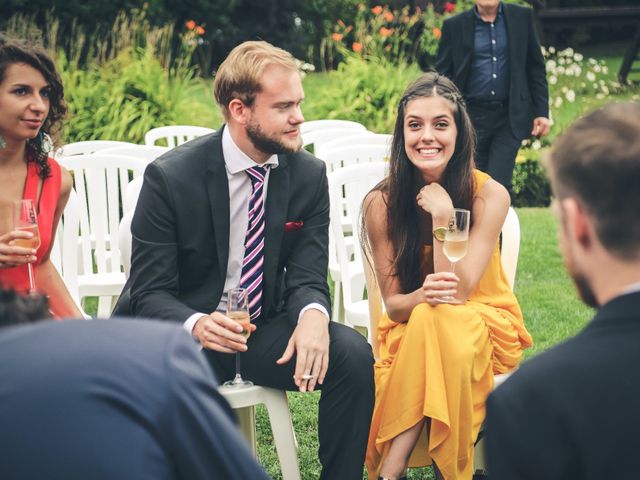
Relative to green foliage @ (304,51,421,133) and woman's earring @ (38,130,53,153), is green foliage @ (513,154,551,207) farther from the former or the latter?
woman's earring @ (38,130,53,153)

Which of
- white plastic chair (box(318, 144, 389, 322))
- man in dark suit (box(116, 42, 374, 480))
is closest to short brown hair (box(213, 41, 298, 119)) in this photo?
man in dark suit (box(116, 42, 374, 480))

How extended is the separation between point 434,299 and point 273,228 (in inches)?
27.1

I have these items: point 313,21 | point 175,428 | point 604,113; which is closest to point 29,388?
point 175,428

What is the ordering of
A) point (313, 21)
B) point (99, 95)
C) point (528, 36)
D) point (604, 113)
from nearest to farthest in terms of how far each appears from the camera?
point (604, 113), point (528, 36), point (99, 95), point (313, 21)

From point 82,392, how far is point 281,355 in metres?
2.33

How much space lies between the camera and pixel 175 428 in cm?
141

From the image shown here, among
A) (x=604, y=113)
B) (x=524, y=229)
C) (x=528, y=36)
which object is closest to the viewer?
(x=604, y=113)

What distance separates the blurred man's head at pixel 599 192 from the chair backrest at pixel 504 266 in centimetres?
259

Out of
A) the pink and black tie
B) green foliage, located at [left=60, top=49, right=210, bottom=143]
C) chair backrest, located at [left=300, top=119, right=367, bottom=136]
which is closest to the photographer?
the pink and black tie

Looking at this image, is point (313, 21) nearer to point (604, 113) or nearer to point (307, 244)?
point (307, 244)

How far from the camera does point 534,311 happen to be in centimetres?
673

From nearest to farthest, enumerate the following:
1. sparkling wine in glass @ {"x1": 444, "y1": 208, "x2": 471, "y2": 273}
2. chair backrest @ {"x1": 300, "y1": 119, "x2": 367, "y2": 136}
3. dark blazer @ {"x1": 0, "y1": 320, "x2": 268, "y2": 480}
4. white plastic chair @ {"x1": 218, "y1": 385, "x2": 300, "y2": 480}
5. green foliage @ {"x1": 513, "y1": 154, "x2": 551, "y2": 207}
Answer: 1. dark blazer @ {"x1": 0, "y1": 320, "x2": 268, "y2": 480}
2. white plastic chair @ {"x1": 218, "y1": 385, "x2": 300, "y2": 480}
3. sparkling wine in glass @ {"x1": 444, "y1": 208, "x2": 471, "y2": 273}
4. chair backrest @ {"x1": 300, "y1": 119, "x2": 367, "y2": 136}
5. green foliage @ {"x1": 513, "y1": 154, "x2": 551, "y2": 207}

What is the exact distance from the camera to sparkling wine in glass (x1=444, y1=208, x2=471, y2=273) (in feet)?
12.2

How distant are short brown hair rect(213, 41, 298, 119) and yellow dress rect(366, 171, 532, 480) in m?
1.08
